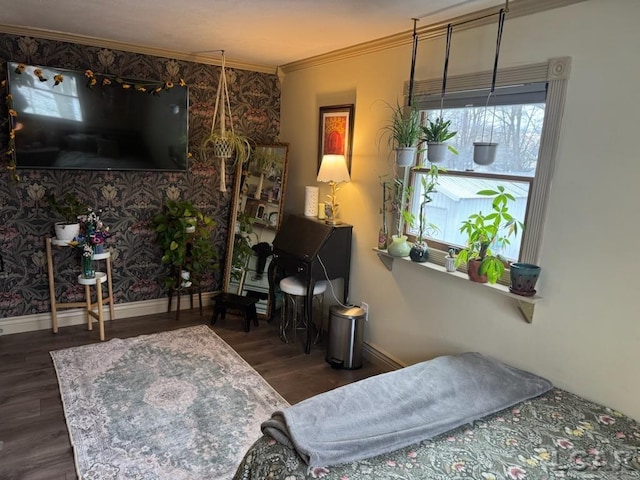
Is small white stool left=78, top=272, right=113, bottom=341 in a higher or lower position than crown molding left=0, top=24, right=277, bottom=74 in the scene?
lower

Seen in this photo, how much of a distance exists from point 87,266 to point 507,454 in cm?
318

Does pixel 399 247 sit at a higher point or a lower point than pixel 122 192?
lower

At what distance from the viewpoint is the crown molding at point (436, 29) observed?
2.09m

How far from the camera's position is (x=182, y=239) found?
3.79 m

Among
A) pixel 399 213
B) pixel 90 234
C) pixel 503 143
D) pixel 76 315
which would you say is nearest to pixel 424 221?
pixel 399 213

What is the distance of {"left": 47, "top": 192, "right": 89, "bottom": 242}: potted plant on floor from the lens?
3.35 m

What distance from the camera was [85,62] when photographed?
3447 mm

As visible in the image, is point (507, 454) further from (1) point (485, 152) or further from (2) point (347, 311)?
(2) point (347, 311)

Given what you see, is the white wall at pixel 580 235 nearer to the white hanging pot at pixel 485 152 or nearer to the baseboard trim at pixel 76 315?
the white hanging pot at pixel 485 152

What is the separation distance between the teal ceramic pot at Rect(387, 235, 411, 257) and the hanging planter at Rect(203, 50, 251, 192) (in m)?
1.72

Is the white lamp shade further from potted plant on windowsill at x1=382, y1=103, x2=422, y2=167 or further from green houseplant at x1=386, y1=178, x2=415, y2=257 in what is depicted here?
potted plant on windowsill at x1=382, y1=103, x2=422, y2=167

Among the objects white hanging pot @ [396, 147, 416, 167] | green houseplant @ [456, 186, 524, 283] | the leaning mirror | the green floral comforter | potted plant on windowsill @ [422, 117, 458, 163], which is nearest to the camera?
the green floral comforter

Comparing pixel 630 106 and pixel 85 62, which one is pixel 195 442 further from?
pixel 85 62

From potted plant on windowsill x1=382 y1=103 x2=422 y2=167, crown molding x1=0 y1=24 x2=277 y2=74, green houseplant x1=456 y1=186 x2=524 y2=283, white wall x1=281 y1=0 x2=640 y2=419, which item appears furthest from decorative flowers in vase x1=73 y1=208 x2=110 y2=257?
green houseplant x1=456 y1=186 x2=524 y2=283
